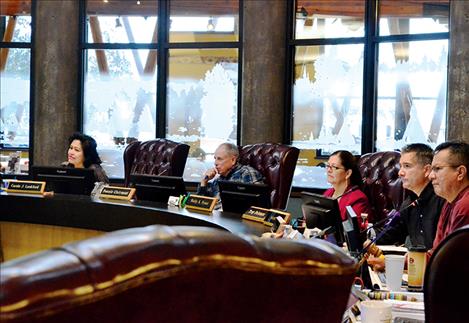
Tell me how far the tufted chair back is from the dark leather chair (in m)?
1.76

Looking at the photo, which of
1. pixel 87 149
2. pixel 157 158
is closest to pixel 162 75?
pixel 87 149

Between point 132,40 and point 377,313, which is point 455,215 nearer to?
point 377,313

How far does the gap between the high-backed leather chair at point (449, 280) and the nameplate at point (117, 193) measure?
368cm

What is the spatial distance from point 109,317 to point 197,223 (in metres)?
3.10

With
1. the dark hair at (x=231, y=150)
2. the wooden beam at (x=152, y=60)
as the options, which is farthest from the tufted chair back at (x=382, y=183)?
the wooden beam at (x=152, y=60)

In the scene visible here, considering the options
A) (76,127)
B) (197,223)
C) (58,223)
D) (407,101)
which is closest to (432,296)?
(197,223)

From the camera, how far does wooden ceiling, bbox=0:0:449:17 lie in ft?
22.8

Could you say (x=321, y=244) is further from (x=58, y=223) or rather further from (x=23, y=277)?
(x=58, y=223)

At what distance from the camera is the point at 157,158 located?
6078 millimetres

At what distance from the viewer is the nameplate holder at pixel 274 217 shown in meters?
3.57

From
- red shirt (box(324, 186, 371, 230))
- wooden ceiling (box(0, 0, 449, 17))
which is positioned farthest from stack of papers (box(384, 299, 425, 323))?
wooden ceiling (box(0, 0, 449, 17))

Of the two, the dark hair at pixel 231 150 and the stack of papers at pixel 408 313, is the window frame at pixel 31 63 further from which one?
the stack of papers at pixel 408 313

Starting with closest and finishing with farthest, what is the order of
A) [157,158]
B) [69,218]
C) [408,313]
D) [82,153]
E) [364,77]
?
1. [408,313]
2. [69,218]
3. [157,158]
4. [82,153]
5. [364,77]

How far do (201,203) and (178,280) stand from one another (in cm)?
360
